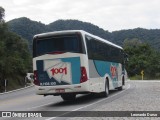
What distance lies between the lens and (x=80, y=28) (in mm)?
109938

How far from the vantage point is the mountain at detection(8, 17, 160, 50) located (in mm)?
92812

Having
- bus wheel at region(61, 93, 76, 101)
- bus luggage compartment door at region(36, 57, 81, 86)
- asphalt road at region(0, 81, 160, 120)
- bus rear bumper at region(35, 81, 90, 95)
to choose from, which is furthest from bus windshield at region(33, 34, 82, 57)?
bus wheel at region(61, 93, 76, 101)

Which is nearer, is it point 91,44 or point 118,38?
point 91,44

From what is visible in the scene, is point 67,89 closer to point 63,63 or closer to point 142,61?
point 63,63

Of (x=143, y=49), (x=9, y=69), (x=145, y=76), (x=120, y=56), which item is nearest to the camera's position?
(x=120, y=56)

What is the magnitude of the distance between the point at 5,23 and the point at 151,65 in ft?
93.2

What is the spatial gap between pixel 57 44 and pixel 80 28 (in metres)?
90.7

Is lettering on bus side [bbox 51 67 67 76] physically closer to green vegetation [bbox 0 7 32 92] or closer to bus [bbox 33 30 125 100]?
bus [bbox 33 30 125 100]

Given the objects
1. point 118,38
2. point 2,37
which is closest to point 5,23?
point 2,37

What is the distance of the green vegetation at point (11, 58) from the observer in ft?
165

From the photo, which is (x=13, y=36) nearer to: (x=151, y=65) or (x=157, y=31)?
(x=151, y=65)

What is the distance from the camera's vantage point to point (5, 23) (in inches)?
2216

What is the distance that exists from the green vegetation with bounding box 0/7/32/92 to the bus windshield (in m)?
28.1

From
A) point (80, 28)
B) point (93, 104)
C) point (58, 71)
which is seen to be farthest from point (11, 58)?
point (80, 28)
